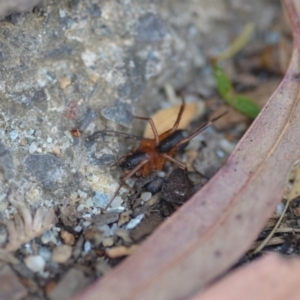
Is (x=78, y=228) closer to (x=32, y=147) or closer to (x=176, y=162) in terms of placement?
(x=32, y=147)

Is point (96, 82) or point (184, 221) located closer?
point (184, 221)

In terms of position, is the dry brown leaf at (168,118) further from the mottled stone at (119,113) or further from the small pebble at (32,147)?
the small pebble at (32,147)

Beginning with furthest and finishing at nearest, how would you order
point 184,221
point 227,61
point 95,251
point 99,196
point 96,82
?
point 227,61 → point 96,82 → point 99,196 → point 95,251 → point 184,221

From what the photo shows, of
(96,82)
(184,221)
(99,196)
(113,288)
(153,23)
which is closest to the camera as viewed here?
(113,288)

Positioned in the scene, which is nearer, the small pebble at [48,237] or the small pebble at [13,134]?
the small pebble at [48,237]

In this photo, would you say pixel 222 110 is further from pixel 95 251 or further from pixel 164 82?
pixel 95 251

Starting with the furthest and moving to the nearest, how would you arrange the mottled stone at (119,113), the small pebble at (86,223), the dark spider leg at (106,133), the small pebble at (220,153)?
the small pebble at (220,153), the mottled stone at (119,113), the dark spider leg at (106,133), the small pebble at (86,223)

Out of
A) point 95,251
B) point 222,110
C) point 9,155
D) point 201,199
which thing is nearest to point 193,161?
point 222,110

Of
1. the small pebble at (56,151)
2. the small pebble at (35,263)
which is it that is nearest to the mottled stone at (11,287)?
the small pebble at (35,263)
